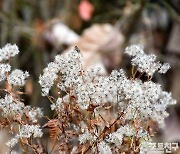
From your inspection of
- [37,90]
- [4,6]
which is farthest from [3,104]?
[4,6]

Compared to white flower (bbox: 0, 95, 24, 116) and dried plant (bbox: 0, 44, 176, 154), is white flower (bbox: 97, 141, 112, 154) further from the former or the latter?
white flower (bbox: 0, 95, 24, 116)

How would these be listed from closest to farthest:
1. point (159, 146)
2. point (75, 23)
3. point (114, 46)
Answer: point (159, 146), point (114, 46), point (75, 23)

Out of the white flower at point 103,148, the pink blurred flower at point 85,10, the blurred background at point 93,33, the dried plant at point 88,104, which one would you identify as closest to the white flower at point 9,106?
the dried plant at point 88,104

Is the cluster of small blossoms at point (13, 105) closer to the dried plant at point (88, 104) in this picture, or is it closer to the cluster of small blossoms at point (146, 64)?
the dried plant at point (88, 104)

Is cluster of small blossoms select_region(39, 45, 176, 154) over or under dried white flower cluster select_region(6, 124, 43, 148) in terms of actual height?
over

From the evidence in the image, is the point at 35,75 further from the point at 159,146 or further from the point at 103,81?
the point at 103,81

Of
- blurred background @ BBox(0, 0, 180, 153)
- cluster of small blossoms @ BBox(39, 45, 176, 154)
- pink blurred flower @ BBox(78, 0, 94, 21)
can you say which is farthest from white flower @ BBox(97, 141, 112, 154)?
pink blurred flower @ BBox(78, 0, 94, 21)
